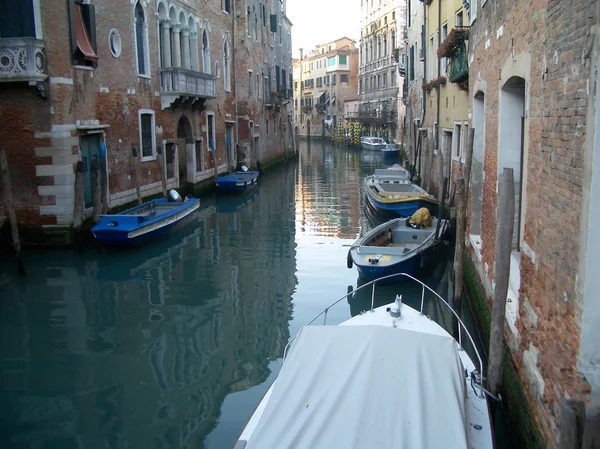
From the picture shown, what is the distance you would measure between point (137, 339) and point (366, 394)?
4.23m

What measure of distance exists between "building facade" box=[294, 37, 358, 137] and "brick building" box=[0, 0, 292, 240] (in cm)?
3001

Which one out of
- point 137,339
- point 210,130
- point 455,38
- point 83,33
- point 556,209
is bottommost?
point 137,339

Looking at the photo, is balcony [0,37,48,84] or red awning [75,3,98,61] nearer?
balcony [0,37,48,84]

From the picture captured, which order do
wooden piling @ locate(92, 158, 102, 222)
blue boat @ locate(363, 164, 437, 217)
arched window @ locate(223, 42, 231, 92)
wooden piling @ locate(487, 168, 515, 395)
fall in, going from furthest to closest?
arched window @ locate(223, 42, 231, 92)
blue boat @ locate(363, 164, 437, 217)
wooden piling @ locate(92, 158, 102, 222)
wooden piling @ locate(487, 168, 515, 395)

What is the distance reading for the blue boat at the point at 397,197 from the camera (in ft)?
43.4

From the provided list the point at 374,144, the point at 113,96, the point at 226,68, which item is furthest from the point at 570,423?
the point at 374,144

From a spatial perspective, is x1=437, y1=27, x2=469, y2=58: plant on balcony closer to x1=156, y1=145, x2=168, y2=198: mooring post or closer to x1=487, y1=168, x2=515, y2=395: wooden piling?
x1=487, y1=168, x2=515, y2=395: wooden piling

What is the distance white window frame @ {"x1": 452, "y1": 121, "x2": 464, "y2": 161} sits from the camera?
11.8 meters

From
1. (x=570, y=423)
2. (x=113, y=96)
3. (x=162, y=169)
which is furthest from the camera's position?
(x=162, y=169)

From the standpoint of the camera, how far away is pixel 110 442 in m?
4.80

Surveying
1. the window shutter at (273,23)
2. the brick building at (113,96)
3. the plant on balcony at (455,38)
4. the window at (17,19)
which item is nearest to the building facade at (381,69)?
the window shutter at (273,23)

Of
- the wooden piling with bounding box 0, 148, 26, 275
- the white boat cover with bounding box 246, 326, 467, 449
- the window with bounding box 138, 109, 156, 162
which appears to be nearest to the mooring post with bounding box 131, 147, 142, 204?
the window with bounding box 138, 109, 156, 162

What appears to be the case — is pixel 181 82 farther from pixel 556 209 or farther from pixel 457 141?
pixel 556 209

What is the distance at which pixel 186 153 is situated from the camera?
1772cm
